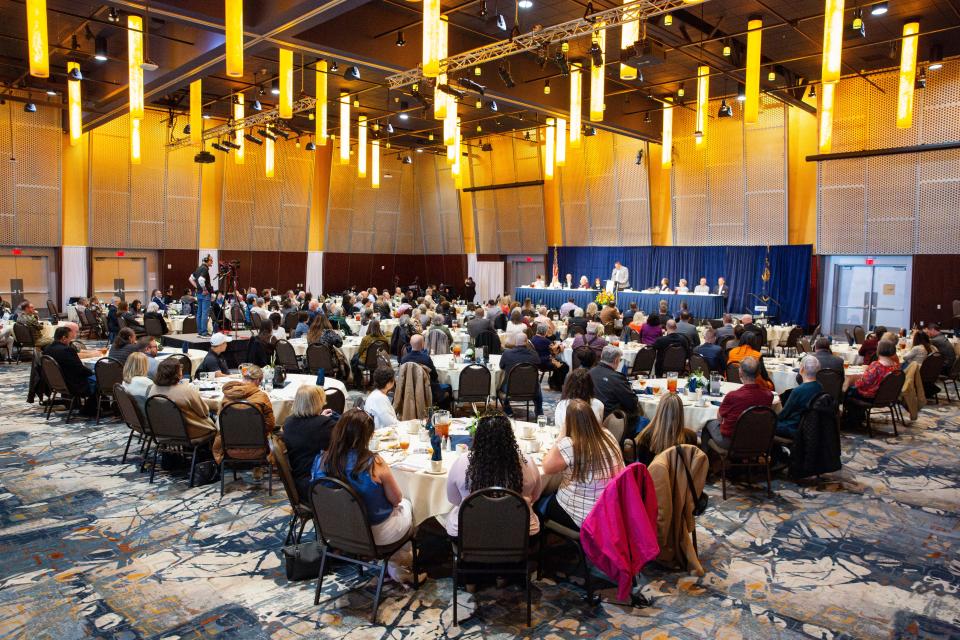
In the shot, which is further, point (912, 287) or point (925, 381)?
point (912, 287)

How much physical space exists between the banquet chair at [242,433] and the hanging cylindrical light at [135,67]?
17.2ft

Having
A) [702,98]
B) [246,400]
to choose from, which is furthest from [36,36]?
[702,98]

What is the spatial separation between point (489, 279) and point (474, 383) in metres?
19.1

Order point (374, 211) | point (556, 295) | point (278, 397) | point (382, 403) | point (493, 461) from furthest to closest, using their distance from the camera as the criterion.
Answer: point (374, 211)
point (556, 295)
point (278, 397)
point (382, 403)
point (493, 461)

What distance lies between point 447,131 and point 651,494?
8.56 m

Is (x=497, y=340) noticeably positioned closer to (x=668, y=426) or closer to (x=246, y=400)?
(x=246, y=400)

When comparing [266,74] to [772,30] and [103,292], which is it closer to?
[103,292]

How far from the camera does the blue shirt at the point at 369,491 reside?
4031 mm

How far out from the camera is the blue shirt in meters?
4.03

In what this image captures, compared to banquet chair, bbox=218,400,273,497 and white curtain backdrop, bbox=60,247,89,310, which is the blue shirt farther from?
white curtain backdrop, bbox=60,247,89,310

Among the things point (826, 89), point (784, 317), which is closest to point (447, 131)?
point (826, 89)

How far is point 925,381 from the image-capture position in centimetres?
1042

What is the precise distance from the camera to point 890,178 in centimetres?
1675

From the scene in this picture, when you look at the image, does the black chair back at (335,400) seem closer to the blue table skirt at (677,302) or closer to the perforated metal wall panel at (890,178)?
the blue table skirt at (677,302)
